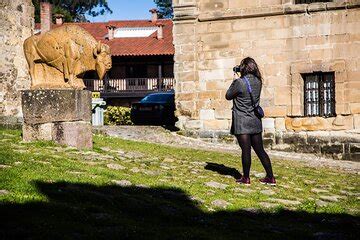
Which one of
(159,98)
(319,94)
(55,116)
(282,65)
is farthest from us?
(159,98)

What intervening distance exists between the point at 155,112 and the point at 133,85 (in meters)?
18.2

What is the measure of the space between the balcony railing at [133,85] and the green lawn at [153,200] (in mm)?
27014

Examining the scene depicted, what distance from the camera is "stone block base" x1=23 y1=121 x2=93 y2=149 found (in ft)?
25.1

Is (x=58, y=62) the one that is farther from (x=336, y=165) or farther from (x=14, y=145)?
(x=336, y=165)

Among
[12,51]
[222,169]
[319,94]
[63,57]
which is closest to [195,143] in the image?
[319,94]

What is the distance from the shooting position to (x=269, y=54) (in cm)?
1148

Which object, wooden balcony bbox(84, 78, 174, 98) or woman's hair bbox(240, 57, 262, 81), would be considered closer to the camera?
woman's hair bbox(240, 57, 262, 81)

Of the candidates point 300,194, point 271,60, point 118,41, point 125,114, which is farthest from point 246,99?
point 118,41

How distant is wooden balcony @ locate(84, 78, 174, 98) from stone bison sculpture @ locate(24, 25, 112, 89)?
86.0 ft

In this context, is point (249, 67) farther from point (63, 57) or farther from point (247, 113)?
point (63, 57)

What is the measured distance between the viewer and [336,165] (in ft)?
31.6

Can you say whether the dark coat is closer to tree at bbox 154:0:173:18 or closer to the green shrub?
the green shrub

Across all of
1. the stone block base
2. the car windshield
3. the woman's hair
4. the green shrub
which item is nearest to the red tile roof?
the green shrub

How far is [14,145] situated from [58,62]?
1663 millimetres
